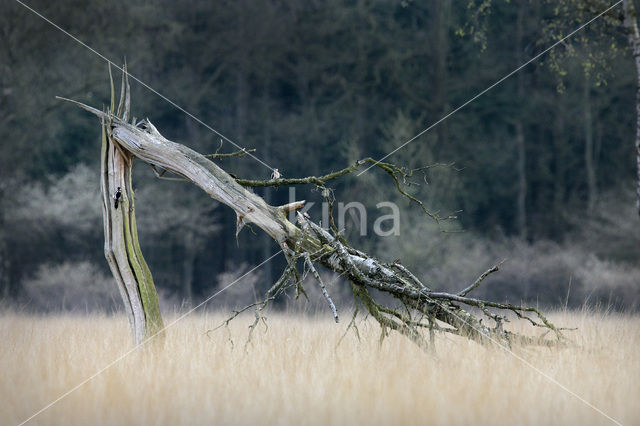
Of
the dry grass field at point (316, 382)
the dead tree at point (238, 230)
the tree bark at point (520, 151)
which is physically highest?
the tree bark at point (520, 151)

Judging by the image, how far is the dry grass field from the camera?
17.2 feet

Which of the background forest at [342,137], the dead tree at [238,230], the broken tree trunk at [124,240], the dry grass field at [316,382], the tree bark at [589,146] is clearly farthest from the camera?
the tree bark at [589,146]

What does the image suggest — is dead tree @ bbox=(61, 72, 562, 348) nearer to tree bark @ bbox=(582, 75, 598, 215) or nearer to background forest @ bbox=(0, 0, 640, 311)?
background forest @ bbox=(0, 0, 640, 311)

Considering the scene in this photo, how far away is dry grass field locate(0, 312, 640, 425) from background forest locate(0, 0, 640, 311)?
38.9ft

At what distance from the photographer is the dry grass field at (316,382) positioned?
5.24m

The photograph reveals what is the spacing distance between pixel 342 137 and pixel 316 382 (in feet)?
56.4

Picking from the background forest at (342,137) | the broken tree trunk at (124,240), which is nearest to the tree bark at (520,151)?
the background forest at (342,137)

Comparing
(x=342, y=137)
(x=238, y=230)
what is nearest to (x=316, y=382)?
(x=238, y=230)

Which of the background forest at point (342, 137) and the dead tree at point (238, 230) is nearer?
the dead tree at point (238, 230)

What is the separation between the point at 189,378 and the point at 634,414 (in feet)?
12.4

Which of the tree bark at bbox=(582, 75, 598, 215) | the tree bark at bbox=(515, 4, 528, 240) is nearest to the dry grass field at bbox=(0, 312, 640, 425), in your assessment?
the tree bark at bbox=(515, 4, 528, 240)

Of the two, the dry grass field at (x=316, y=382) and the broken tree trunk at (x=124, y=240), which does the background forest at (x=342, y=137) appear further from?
the broken tree trunk at (x=124, y=240)

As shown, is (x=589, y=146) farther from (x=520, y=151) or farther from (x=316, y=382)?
(x=316, y=382)

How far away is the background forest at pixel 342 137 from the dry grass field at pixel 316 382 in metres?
11.9
